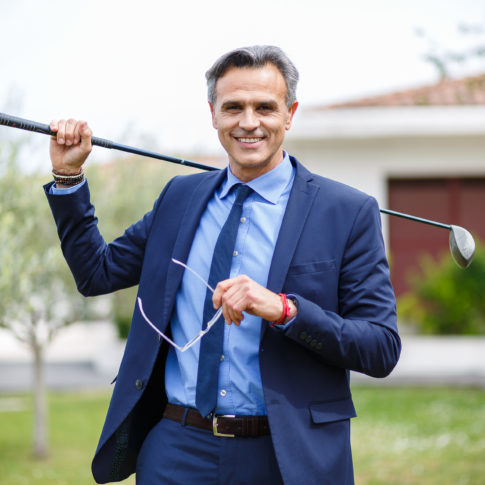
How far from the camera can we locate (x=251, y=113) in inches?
95.3

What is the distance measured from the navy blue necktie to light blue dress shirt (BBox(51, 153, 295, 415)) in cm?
2

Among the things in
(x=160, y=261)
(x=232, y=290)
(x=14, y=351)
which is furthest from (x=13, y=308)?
(x=14, y=351)

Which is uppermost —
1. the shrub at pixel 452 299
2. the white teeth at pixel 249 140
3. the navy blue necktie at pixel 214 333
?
the white teeth at pixel 249 140

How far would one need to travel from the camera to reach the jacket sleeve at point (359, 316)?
7.11ft

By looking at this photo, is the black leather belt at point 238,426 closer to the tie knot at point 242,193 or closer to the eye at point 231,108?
the tie knot at point 242,193

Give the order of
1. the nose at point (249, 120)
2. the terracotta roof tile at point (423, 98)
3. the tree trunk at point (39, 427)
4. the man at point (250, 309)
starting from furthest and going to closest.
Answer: the terracotta roof tile at point (423, 98) < the tree trunk at point (39, 427) < the nose at point (249, 120) < the man at point (250, 309)

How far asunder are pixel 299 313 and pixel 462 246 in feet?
2.90

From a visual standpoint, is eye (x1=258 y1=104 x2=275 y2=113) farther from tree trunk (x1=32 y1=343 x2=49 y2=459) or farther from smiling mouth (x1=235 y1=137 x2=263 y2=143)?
tree trunk (x1=32 y1=343 x2=49 y2=459)

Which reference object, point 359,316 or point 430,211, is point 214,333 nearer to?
point 359,316

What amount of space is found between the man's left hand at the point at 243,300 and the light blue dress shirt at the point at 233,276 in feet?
0.92

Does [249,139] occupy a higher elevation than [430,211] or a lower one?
lower

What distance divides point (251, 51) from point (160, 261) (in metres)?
0.75

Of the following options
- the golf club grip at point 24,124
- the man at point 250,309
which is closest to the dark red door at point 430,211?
the man at point 250,309

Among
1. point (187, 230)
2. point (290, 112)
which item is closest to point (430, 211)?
point (290, 112)
